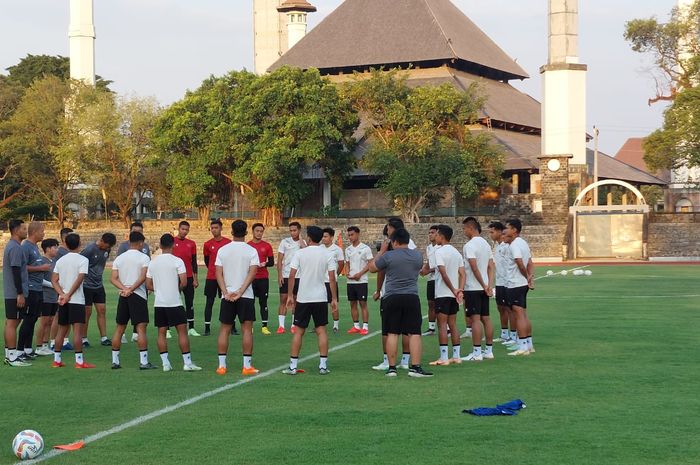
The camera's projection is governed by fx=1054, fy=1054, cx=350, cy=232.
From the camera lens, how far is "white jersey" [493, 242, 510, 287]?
1596 centimetres

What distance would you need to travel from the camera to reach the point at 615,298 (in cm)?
2703

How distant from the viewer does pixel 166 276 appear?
13.7m

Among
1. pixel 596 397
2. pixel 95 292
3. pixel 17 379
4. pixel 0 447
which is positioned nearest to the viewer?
pixel 0 447

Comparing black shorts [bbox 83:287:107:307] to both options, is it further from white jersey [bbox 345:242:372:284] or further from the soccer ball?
the soccer ball

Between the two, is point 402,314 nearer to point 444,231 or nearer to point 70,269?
point 444,231

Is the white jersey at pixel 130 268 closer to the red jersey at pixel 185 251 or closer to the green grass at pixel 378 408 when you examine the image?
the green grass at pixel 378 408

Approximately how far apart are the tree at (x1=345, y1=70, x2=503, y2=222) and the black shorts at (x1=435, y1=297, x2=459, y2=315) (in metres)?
44.1

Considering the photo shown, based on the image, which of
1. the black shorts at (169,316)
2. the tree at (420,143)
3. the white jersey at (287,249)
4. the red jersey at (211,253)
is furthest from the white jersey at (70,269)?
the tree at (420,143)

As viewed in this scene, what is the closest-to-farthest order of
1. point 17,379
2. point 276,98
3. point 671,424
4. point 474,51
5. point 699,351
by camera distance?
point 671,424
point 17,379
point 699,351
point 276,98
point 474,51

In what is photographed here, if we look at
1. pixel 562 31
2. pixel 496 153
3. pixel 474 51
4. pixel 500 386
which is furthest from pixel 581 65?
pixel 500 386

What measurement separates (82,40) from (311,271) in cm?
6921

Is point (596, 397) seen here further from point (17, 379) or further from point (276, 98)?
point (276, 98)

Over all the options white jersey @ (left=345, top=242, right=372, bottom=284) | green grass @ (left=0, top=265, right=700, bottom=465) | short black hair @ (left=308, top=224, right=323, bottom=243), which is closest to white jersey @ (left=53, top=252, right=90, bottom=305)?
green grass @ (left=0, top=265, right=700, bottom=465)

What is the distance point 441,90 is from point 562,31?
841 cm
